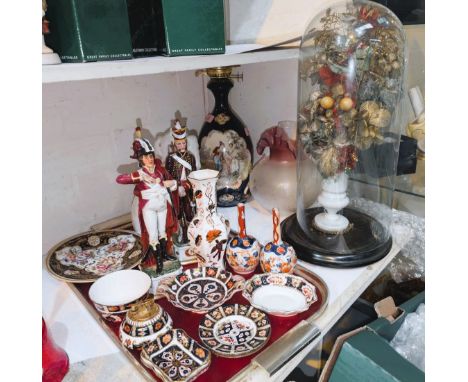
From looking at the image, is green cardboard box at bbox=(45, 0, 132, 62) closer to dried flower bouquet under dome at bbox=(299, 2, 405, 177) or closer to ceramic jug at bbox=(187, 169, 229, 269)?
ceramic jug at bbox=(187, 169, 229, 269)

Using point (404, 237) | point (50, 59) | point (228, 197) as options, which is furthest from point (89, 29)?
point (404, 237)

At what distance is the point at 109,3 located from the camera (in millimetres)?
669

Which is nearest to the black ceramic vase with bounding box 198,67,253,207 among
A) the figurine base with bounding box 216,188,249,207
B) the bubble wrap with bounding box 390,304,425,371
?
the figurine base with bounding box 216,188,249,207

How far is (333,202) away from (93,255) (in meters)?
0.66

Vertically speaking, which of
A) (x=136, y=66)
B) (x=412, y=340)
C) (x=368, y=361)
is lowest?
(x=412, y=340)

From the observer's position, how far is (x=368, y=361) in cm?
70

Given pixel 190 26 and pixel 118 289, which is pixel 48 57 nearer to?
pixel 190 26

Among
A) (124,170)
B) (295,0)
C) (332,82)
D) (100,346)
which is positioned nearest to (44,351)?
(100,346)

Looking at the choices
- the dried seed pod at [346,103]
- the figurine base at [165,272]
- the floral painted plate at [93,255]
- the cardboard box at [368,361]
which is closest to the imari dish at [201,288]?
the figurine base at [165,272]

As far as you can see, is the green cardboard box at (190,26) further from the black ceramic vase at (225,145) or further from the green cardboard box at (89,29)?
the black ceramic vase at (225,145)

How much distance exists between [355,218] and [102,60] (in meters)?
0.81

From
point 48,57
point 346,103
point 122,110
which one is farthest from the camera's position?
point 122,110

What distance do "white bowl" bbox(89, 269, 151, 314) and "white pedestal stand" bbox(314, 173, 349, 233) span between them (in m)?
0.51

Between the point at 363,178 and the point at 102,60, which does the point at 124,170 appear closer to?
the point at 102,60
